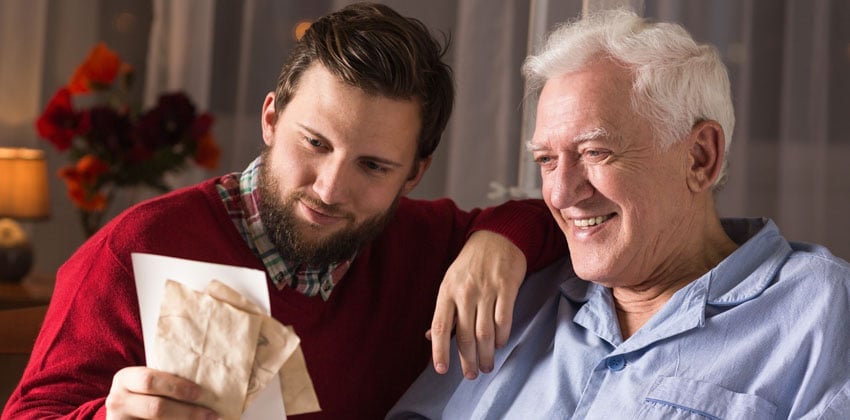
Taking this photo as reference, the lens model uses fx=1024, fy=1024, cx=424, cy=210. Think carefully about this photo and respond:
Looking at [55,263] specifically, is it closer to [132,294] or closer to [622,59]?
[132,294]

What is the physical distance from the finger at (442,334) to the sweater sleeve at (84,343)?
0.43m

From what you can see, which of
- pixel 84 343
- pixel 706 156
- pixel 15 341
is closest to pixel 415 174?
pixel 706 156

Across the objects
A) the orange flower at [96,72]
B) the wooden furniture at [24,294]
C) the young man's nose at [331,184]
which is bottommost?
the wooden furniture at [24,294]

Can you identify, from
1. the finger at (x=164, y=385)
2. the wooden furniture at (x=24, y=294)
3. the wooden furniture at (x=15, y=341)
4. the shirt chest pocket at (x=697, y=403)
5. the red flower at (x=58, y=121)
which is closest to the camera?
the finger at (x=164, y=385)

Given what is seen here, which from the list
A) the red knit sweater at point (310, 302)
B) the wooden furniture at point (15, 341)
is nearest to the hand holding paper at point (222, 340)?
the red knit sweater at point (310, 302)

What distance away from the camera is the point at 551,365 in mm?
1580

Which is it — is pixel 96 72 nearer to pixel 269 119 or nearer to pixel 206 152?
pixel 206 152

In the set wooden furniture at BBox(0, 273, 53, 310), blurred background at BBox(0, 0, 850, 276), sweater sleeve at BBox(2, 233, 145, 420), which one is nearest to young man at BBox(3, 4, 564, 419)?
sweater sleeve at BBox(2, 233, 145, 420)

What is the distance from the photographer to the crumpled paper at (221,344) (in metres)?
1.20

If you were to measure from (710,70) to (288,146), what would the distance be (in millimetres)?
664

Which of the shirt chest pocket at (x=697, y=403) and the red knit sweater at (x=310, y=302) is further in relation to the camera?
the red knit sweater at (x=310, y=302)

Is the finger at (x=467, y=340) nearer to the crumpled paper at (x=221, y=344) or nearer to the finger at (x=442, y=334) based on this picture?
the finger at (x=442, y=334)

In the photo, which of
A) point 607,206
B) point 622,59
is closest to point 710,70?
point 622,59

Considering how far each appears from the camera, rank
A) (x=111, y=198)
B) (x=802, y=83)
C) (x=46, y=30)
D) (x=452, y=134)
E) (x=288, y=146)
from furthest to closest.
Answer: (x=46, y=30), (x=111, y=198), (x=452, y=134), (x=802, y=83), (x=288, y=146)
